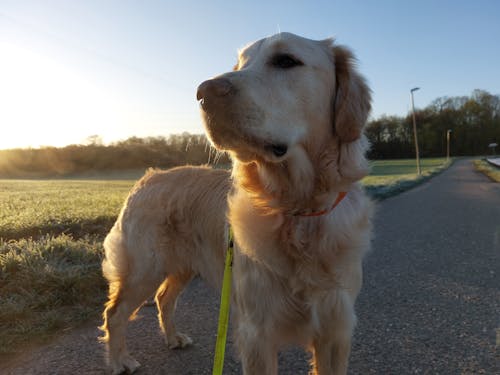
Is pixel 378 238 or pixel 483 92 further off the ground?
pixel 483 92

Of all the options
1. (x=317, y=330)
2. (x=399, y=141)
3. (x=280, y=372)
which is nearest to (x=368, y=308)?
(x=280, y=372)

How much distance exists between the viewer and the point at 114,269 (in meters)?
3.29

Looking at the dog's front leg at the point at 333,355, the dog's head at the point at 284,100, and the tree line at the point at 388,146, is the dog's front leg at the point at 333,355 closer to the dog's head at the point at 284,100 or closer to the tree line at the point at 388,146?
the dog's head at the point at 284,100

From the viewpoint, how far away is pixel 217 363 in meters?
2.07

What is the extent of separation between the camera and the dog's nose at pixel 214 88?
1.77m

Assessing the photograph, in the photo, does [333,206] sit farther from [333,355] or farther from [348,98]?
[333,355]

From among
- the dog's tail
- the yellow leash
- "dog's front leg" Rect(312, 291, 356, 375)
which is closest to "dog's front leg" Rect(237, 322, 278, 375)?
the yellow leash

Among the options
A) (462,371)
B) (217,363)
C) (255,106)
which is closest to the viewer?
(255,106)

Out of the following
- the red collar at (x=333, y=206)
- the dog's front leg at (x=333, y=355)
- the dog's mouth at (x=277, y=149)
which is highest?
the dog's mouth at (x=277, y=149)

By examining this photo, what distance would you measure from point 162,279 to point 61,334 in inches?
42.7

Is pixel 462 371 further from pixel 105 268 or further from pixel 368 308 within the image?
pixel 105 268

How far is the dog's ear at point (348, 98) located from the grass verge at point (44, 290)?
3054mm

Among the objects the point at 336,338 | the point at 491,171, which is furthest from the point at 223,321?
the point at 491,171

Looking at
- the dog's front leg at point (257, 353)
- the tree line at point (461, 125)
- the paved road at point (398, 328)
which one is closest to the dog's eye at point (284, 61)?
the dog's front leg at point (257, 353)
